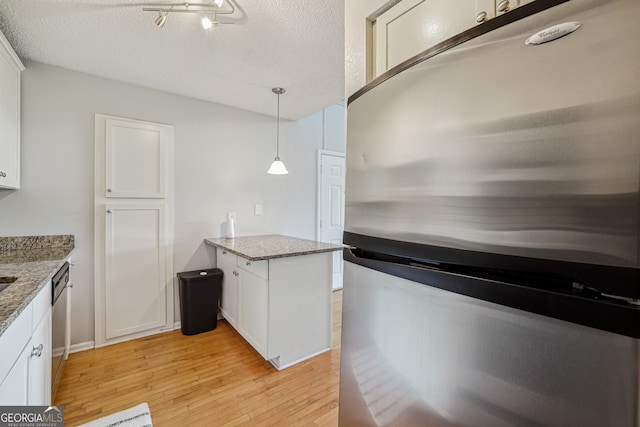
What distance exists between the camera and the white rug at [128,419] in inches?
59.0

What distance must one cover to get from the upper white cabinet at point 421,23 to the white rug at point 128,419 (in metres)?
2.10

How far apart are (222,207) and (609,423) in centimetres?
299

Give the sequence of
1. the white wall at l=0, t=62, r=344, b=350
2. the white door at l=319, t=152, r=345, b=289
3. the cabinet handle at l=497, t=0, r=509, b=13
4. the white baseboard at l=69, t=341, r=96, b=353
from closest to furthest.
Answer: the cabinet handle at l=497, t=0, r=509, b=13 < the white wall at l=0, t=62, r=344, b=350 < the white baseboard at l=69, t=341, r=96, b=353 < the white door at l=319, t=152, r=345, b=289

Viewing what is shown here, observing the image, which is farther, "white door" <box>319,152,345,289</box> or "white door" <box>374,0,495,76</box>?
"white door" <box>319,152,345,289</box>

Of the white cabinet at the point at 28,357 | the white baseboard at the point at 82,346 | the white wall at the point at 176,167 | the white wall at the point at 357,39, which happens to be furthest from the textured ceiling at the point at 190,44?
A: the white baseboard at the point at 82,346

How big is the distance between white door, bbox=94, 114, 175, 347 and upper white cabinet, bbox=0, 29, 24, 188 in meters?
0.46

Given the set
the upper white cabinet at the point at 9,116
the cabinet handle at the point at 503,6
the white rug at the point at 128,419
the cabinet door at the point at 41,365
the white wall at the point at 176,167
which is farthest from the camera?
the white wall at the point at 176,167

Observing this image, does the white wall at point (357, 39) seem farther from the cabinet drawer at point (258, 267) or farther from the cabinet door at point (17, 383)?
the cabinet door at point (17, 383)

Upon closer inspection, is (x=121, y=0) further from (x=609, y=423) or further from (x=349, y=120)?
(x=609, y=423)

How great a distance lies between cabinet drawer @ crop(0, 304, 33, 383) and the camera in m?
0.87

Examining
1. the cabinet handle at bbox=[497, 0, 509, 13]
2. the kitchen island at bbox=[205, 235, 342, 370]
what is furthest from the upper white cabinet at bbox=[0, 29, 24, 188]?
the cabinet handle at bbox=[497, 0, 509, 13]

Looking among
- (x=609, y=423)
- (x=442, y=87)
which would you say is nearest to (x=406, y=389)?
(x=609, y=423)

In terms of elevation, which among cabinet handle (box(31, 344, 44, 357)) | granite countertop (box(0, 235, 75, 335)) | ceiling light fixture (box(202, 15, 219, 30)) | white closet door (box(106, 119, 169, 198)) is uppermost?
ceiling light fixture (box(202, 15, 219, 30))

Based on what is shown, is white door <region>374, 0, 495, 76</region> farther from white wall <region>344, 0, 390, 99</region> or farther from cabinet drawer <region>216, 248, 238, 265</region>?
cabinet drawer <region>216, 248, 238, 265</region>
